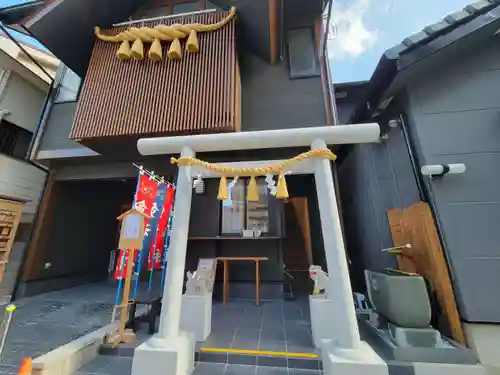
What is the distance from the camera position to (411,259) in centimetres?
331

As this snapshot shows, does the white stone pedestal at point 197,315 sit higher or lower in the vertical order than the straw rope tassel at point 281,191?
lower

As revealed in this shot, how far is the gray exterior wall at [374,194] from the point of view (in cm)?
369

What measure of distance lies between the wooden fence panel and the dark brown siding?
10.4ft

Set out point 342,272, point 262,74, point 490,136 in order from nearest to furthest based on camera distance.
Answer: point 342,272 < point 490,136 < point 262,74

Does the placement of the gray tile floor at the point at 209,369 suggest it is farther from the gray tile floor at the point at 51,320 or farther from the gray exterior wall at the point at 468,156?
the gray exterior wall at the point at 468,156

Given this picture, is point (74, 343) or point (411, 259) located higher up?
point (411, 259)

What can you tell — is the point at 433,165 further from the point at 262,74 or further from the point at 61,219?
the point at 61,219

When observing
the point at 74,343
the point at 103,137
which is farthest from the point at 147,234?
the point at 103,137

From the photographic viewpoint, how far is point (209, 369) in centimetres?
240

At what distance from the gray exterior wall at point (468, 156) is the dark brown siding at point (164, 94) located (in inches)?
116

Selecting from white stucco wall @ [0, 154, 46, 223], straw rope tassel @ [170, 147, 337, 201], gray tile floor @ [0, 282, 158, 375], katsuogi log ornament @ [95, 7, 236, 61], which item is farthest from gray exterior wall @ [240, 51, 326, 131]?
white stucco wall @ [0, 154, 46, 223]

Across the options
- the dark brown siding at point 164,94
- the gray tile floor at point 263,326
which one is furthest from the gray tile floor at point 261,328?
the dark brown siding at point 164,94

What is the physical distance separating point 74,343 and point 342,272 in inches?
120

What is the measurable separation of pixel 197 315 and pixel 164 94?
3.79 m
